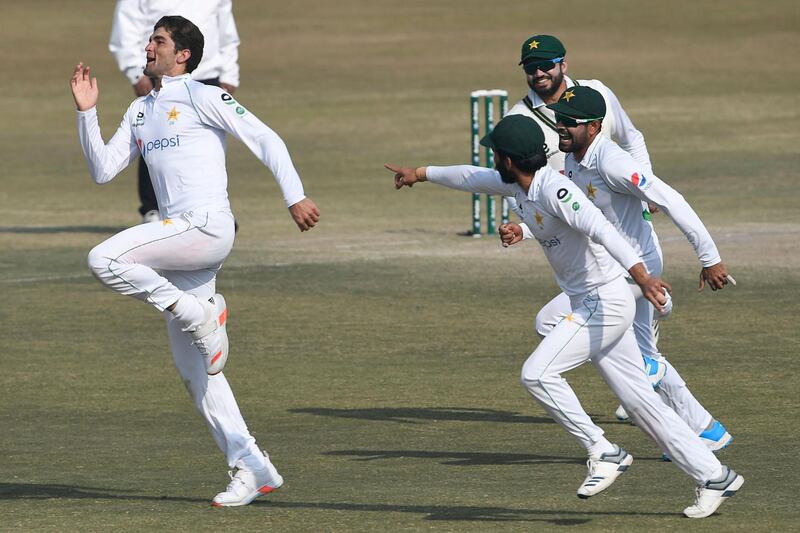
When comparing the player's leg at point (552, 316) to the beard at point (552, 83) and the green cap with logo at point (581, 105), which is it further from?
the green cap with logo at point (581, 105)

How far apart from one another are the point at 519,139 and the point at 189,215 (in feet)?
5.11

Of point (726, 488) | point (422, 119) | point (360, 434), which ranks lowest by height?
point (422, 119)

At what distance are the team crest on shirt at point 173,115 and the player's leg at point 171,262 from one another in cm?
45

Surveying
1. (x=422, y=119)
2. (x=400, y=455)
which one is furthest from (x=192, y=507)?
(x=422, y=119)

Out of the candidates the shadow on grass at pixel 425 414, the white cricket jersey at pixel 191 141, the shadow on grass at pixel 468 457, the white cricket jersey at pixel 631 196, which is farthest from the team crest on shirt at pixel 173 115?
the shadow on grass at pixel 425 414

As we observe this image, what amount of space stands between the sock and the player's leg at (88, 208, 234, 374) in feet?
5.60

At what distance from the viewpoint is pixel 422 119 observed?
29.7 metres

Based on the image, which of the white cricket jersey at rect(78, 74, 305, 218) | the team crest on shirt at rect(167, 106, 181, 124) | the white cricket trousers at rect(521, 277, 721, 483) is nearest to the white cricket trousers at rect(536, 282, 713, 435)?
the white cricket trousers at rect(521, 277, 721, 483)

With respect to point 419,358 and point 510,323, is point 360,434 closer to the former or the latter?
point 419,358

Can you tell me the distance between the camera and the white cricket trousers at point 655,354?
29.4 ft

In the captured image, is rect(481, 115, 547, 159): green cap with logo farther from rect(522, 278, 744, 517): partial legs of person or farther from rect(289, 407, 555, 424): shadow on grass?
rect(289, 407, 555, 424): shadow on grass

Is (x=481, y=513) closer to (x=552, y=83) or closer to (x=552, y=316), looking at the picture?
(x=552, y=316)

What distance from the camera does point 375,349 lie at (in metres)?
12.3

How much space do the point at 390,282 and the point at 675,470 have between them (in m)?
6.71
